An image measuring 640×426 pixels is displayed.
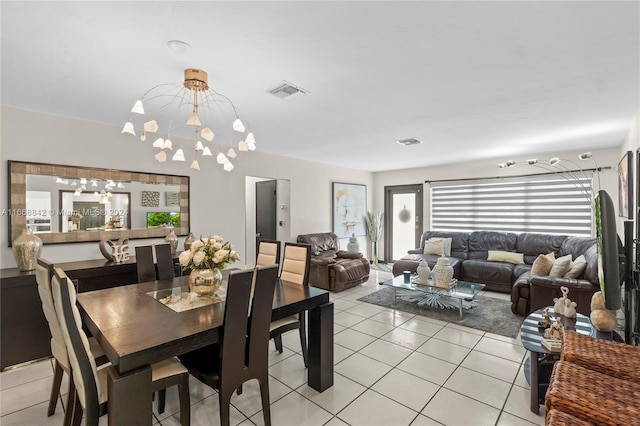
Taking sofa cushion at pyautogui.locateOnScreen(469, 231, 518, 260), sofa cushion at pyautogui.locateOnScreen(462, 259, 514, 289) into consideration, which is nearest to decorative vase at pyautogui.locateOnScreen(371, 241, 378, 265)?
sofa cushion at pyautogui.locateOnScreen(469, 231, 518, 260)

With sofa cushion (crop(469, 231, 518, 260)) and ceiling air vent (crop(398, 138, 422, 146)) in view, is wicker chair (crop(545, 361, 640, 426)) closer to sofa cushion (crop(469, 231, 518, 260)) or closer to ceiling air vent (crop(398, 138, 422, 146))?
ceiling air vent (crop(398, 138, 422, 146))

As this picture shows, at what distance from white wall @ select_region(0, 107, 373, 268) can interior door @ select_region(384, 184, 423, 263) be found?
5.73ft

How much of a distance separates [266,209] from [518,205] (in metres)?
5.07

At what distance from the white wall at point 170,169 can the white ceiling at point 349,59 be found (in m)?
0.22

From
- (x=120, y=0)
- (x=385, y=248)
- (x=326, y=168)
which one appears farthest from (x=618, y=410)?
(x=385, y=248)

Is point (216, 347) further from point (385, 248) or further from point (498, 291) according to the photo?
point (385, 248)

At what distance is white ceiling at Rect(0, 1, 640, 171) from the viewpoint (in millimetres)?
1621

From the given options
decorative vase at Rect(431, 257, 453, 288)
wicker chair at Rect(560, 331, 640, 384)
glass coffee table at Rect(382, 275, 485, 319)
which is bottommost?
glass coffee table at Rect(382, 275, 485, 319)

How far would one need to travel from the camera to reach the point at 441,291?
407 cm

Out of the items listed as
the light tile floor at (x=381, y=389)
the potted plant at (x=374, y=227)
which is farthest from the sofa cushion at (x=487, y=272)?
the potted plant at (x=374, y=227)

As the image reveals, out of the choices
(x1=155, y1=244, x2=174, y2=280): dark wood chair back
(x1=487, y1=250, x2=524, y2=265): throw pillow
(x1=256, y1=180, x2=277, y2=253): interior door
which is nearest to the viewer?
(x1=155, y1=244, x2=174, y2=280): dark wood chair back

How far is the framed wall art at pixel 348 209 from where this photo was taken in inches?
272

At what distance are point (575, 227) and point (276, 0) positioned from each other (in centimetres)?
623

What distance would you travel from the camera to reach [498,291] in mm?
5090
